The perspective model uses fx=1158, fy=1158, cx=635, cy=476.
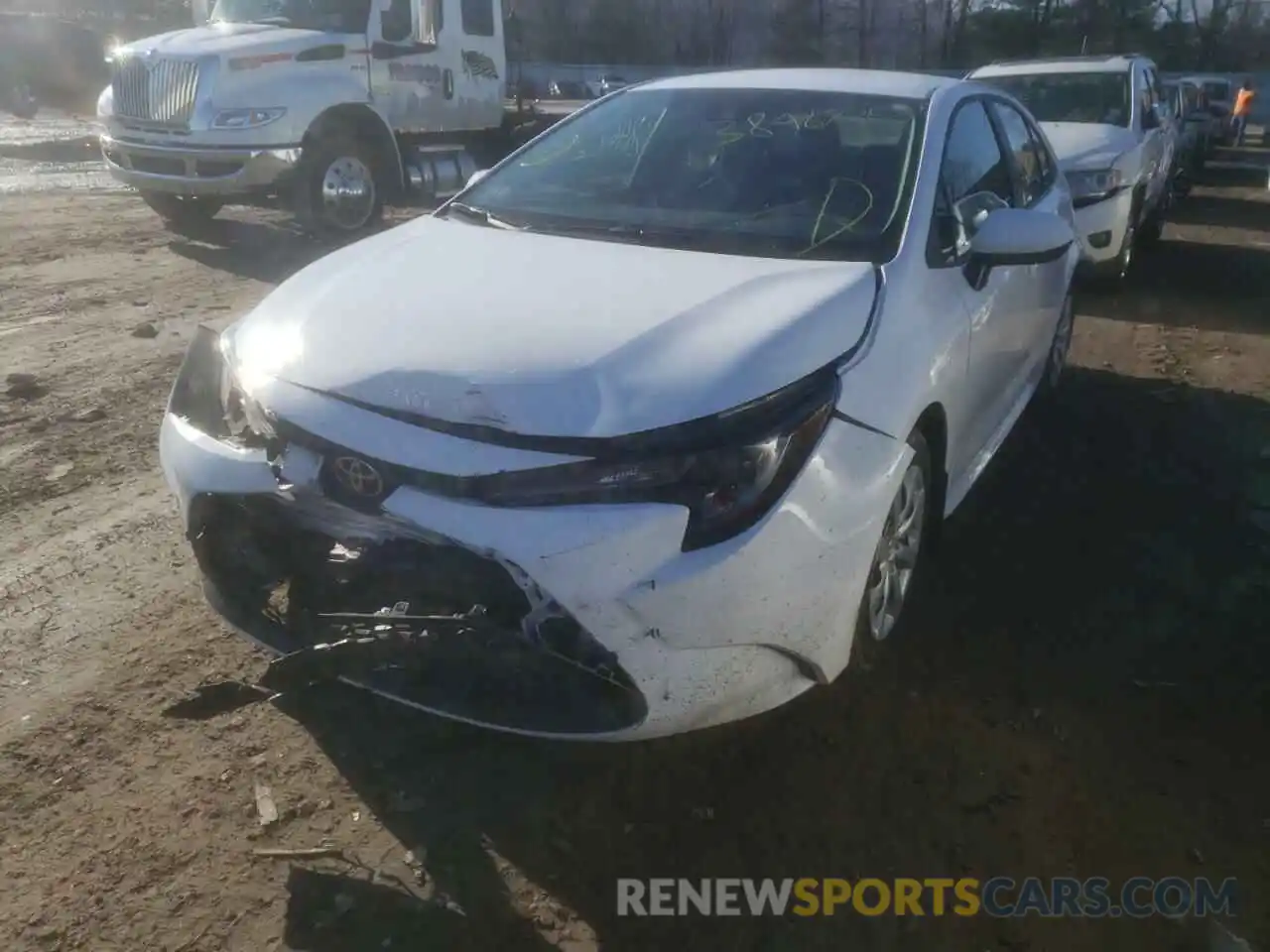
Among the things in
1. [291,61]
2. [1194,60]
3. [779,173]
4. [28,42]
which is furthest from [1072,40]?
[779,173]

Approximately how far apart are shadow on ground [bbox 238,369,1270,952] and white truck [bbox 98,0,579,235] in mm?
7410

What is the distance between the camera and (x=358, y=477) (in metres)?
2.52

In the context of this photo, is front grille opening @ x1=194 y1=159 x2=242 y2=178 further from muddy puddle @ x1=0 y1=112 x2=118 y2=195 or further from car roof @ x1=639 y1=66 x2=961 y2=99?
car roof @ x1=639 y1=66 x2=961 y2=99

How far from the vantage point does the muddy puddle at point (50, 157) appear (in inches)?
537

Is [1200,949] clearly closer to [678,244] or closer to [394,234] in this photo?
[678,244]

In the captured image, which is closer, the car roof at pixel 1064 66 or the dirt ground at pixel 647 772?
the dirt ground at pixel 647 772

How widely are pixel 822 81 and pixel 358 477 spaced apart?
101 inches

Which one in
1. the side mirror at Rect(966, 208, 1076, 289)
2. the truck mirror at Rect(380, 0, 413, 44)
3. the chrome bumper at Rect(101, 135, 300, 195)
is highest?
the truck mirror at Rect(380, 0, 413, 44)

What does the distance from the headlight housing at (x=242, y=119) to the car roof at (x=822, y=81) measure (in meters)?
5.75

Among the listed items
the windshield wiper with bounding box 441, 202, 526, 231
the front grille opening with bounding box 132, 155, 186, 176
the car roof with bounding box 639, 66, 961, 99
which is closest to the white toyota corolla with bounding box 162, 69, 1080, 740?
the windshield wiper with bounding box 441, 202, 526, 231

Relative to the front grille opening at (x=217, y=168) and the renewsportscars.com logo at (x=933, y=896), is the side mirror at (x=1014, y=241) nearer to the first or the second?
the renewsportscars.com logo at (x=933, y=896)

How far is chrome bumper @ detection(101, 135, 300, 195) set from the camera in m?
9.21

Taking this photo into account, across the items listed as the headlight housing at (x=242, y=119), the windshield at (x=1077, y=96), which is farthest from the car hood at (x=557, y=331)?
the windshield at (x=1077, y=96)

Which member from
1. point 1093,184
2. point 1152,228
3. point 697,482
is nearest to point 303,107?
point 1093,184
